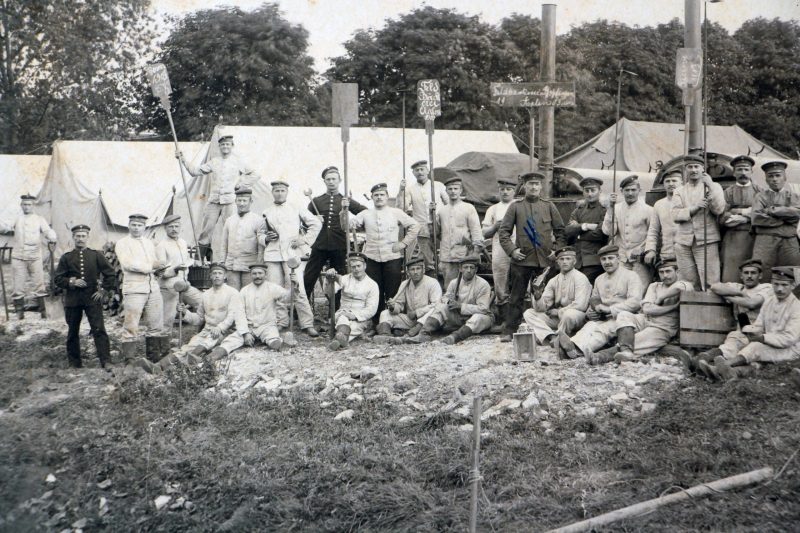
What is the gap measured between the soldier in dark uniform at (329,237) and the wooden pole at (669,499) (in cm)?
581

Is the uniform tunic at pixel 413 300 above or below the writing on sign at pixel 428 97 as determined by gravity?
below

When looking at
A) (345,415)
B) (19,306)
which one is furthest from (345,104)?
(19,306)

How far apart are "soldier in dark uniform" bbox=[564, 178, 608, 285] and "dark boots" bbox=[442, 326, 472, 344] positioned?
1.34 metres

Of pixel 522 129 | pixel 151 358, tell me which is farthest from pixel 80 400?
pixel 522 129

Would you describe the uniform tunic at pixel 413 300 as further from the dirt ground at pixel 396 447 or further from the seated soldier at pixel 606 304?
the seated soldier at pixel 606 304

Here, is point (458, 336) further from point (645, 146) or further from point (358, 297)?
point (645, 146)

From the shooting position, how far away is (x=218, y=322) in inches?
362

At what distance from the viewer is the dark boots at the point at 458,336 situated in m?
8.82

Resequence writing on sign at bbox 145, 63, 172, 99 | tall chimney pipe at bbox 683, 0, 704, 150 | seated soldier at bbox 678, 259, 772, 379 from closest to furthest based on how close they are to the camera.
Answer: seated soldier at bbox 678, 259, 772, 379, tall chimney pipe at bbox 683, 0, 704, 150, writing on sign at bbox 145, 63, 172, 99

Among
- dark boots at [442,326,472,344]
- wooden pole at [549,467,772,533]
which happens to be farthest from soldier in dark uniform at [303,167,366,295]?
wooden pole at [549,467,772,533]

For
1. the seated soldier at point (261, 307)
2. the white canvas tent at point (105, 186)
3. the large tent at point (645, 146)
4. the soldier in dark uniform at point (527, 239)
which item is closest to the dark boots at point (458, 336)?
the soldier in dark uniform at point (527, 239)

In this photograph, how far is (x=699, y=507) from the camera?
4.70m

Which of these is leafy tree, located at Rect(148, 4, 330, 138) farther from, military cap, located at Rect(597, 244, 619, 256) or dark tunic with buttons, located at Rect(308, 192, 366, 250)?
military cap, located at Rect(597, 244, 619, 256)

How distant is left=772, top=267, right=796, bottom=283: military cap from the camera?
686cm
